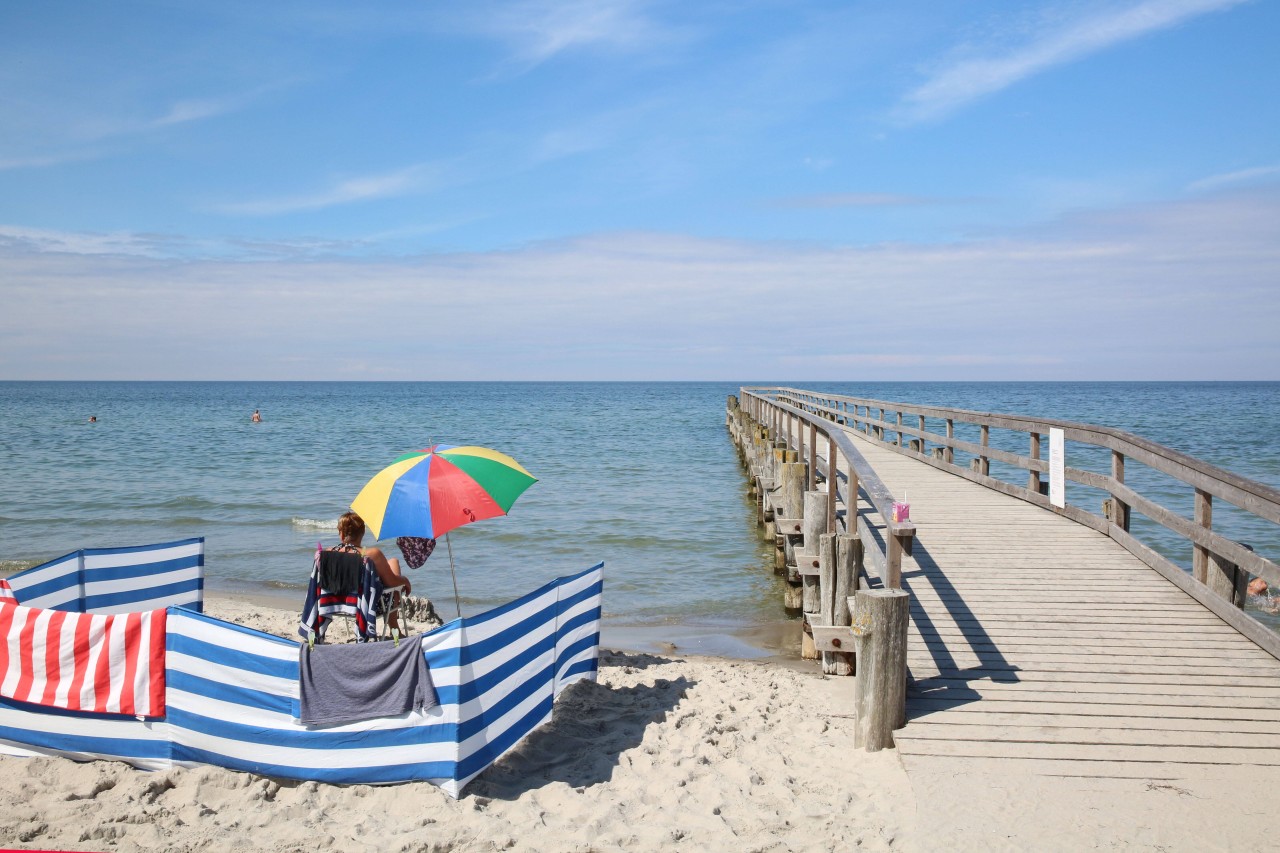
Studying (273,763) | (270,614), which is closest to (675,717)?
(273,763)

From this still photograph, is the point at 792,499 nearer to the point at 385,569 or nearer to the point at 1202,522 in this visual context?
the point at 1202,522

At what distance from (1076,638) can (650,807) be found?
315cm


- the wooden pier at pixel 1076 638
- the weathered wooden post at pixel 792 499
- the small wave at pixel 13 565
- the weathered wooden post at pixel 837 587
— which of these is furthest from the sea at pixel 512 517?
the wooden pier at pixel 1076 638

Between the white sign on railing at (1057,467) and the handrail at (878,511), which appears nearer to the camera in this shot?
the handrail at (878,511)

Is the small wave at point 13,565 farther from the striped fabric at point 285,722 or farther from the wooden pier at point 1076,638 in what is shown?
the wooden pier at point 1076,638

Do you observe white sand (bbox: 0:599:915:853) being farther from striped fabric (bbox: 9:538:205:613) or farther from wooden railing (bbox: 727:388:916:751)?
striped fabric (bbox: 9:538:205:613)

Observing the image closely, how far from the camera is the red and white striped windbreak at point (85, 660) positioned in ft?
16.3

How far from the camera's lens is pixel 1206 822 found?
13.2ft

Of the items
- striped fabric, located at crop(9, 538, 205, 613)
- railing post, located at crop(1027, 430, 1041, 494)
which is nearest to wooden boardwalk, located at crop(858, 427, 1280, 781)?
railing post, located at crop(1027, 430, 1041, 494)

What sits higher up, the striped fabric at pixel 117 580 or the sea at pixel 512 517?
the striped fabric at pixel 117 580

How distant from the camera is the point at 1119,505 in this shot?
7984 mm

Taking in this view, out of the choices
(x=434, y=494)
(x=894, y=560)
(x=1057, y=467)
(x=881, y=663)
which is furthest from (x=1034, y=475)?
(x=434, y=494)

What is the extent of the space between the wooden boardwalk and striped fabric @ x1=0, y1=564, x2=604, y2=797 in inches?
91.3

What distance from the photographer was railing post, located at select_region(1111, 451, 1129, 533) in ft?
26.2
